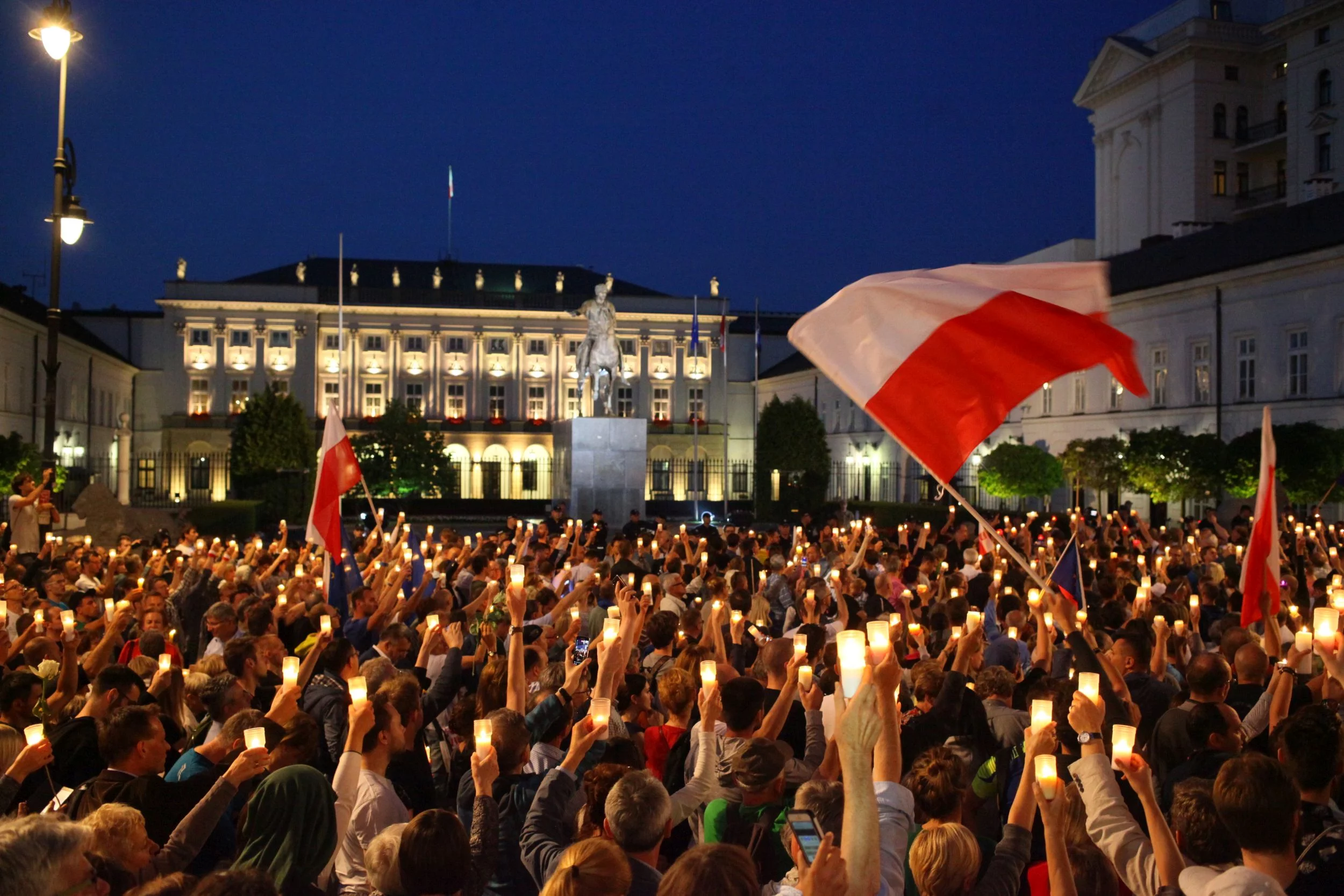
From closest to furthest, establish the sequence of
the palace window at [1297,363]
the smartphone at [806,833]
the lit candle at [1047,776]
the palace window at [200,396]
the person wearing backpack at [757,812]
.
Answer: the smartphone at [806,833], the lit candle at [1047,776], the person wearing backpack at [757,812], the palace window at [1297,363], the palace window at [200,396]

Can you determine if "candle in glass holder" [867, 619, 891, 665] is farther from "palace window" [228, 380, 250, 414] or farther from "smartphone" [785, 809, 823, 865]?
"palace window" [228, 380, 250, 414]

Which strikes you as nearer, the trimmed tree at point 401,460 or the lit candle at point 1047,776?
the lit candle at point 1047,776

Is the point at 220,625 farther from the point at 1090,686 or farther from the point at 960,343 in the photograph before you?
the point at 1090,686

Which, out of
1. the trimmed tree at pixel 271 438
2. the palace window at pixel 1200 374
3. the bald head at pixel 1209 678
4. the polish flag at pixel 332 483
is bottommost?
the bald head at pixel 1209 678

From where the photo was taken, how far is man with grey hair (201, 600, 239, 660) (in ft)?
27.9

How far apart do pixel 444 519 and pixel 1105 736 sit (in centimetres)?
3489

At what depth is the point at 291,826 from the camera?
13.8 feet

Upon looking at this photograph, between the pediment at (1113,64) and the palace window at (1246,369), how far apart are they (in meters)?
22.8

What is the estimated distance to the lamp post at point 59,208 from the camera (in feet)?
39.8

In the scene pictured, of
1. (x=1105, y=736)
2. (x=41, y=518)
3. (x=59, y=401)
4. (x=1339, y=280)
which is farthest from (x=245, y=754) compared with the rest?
(x=59, y=401)

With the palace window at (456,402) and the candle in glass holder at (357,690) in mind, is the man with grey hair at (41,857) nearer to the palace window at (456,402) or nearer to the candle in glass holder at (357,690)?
the candle in glass holder at (357,690)

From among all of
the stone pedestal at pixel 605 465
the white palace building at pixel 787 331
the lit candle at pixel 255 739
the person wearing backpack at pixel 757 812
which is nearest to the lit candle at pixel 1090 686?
the person wearing backpack at pixel 757 812

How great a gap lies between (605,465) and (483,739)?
1012 inches

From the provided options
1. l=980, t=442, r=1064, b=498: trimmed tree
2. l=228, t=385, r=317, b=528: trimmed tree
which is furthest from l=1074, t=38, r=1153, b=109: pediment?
l=228, t=385, r=317, b=528: trimmed tree
